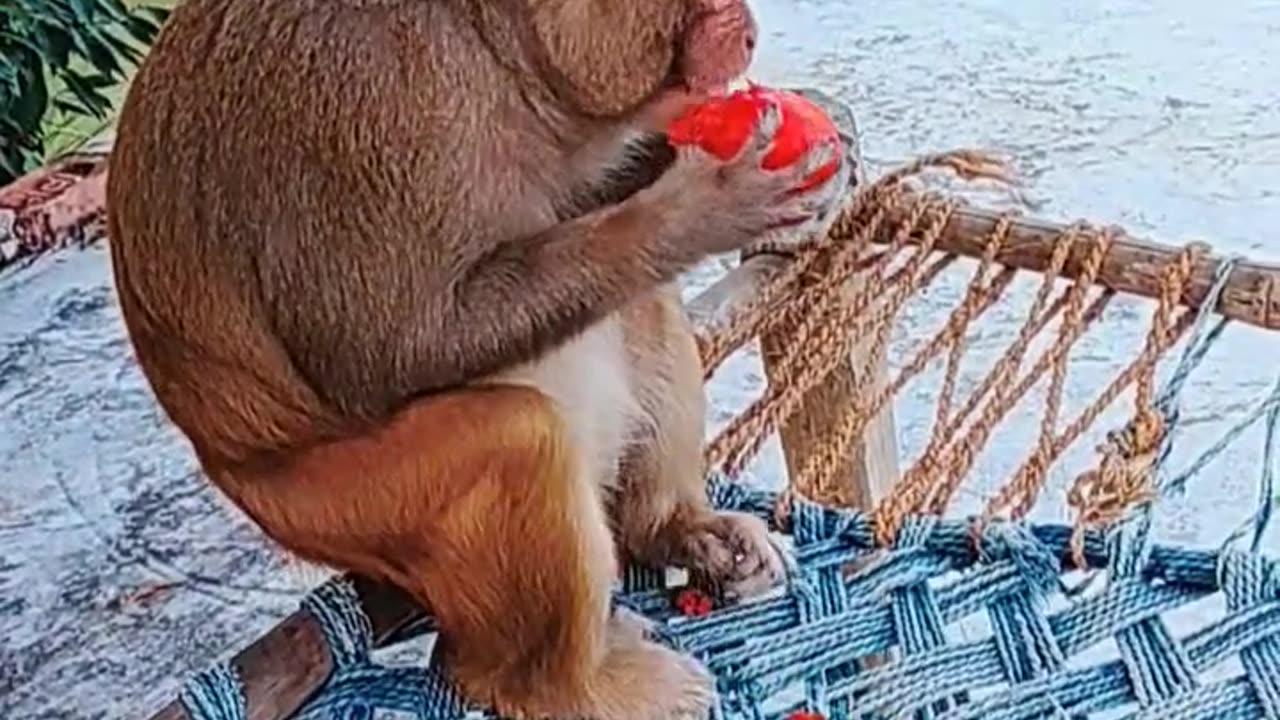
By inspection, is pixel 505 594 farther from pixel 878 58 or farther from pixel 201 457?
pixel 878 58

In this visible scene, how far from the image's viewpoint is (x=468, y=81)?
1189 mm

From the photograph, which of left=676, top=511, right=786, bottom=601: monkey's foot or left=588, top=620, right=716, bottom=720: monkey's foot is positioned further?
left=676, top=511, right=786, bottom=601: monkey's foot

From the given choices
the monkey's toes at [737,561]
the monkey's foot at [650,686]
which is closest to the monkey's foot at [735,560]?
the monkey's toes at [737,561]

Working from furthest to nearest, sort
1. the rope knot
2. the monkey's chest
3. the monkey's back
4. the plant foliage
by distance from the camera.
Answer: the plant foliage → the rope knot → the monkey's chest → the monkey's back

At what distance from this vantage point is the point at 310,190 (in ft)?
3.84

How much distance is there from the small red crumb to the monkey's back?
29 centimetres

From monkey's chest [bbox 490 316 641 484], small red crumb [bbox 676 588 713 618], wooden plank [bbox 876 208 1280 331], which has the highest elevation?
monkey's chest [bbox 490 316 641 484]

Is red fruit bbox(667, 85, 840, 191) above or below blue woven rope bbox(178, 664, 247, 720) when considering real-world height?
above

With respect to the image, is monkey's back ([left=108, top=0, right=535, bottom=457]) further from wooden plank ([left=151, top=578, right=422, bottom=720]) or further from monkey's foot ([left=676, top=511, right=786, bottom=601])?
monkey's foot ([left=676, top=511, right=786, bottom=601])

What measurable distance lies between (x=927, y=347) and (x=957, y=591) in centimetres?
30

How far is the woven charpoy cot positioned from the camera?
49.8 inches

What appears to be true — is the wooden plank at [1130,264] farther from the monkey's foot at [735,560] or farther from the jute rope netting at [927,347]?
the monkey's foot at [735,560]

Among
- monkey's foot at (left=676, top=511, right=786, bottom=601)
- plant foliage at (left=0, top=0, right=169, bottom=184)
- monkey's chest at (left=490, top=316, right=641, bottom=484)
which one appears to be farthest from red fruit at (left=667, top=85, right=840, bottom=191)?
plant foliage at (left=0, top=0, right=169, bottom=184)

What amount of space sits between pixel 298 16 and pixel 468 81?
98 millimetres
